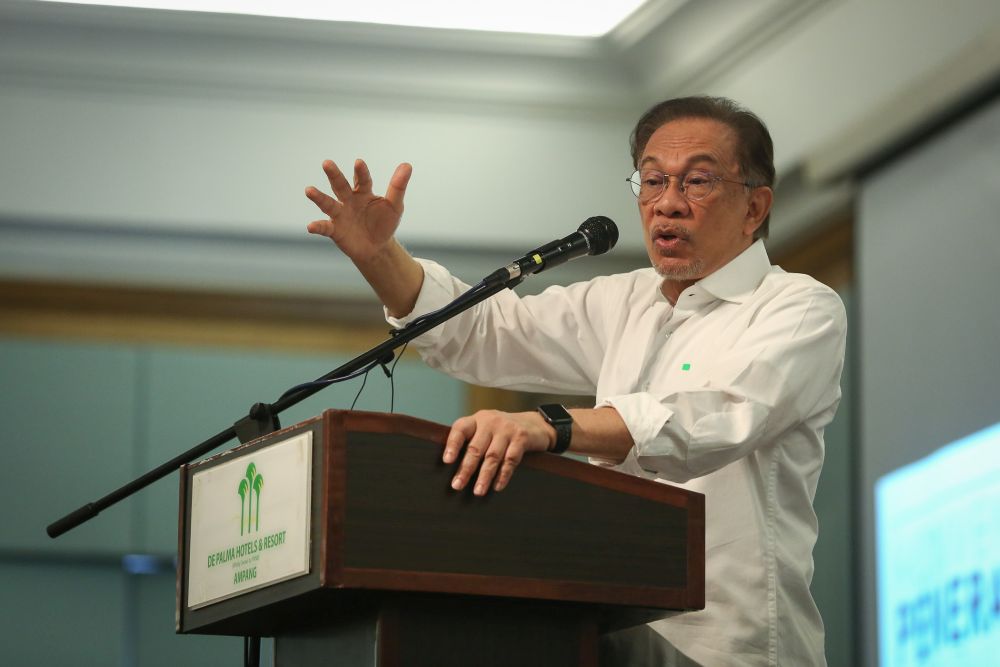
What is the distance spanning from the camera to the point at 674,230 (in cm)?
246

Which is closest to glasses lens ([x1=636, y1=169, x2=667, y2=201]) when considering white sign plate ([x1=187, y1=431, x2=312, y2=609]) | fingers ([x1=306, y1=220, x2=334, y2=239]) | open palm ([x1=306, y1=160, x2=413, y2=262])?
open palm ([x1=306, y1=160, x2=413, y2=262])

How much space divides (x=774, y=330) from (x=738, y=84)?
3350 mm

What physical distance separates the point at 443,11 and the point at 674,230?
3.04 m

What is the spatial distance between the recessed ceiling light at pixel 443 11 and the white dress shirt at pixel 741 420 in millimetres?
2883

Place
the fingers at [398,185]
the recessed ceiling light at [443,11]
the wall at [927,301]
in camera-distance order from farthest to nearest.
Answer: the recessed ceiling light at [443,11], the wall at [927,301], the fingers at [398,185]

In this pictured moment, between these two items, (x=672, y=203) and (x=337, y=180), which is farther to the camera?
(x=672, y=203)

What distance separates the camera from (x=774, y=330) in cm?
218

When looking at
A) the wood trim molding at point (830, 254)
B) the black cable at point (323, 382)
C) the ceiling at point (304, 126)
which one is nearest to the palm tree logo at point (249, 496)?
the black cable at point (323, 382)

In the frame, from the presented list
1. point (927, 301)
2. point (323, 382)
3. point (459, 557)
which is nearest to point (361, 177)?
point (323, 382)

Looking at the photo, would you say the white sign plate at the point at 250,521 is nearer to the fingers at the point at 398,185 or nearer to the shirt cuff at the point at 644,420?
the shirt cuff at the point at 644,420

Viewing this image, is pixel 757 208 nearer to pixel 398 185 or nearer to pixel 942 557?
pixel 398 185

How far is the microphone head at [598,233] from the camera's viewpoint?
86.0 inches

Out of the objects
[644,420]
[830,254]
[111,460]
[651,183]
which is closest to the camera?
[644,420]

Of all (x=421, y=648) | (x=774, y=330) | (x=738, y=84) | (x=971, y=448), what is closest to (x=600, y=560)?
(x=421, y=648)
